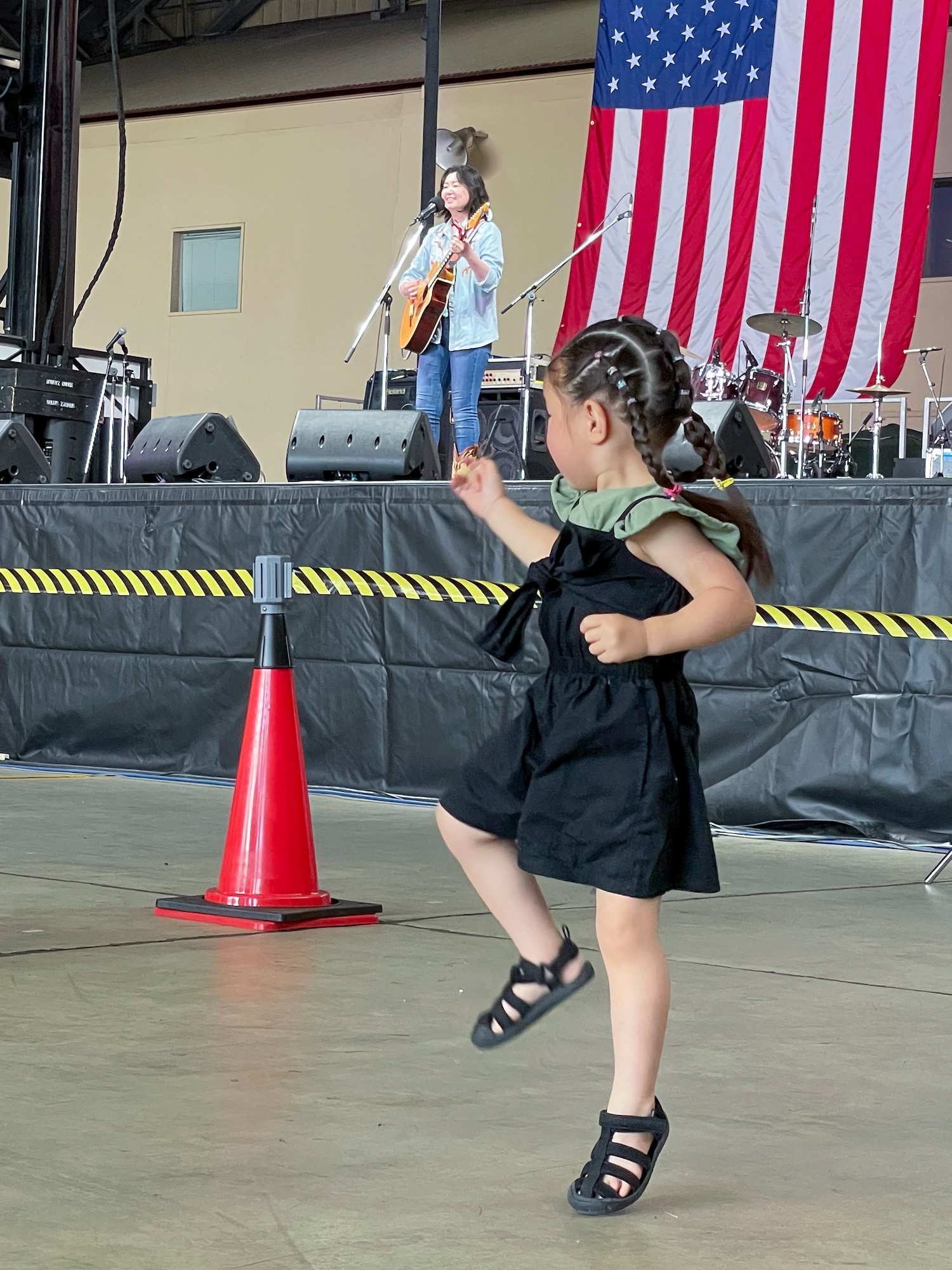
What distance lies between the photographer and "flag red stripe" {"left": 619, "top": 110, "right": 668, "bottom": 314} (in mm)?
14789

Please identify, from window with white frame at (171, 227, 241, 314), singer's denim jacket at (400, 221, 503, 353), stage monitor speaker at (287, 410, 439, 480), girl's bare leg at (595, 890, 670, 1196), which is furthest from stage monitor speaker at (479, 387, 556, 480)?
girl's bare leg at (595, 890, 670, 1196)

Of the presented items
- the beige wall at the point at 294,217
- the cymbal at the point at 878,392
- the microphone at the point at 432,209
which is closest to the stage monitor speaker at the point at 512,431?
the microphone at the point at 432,209

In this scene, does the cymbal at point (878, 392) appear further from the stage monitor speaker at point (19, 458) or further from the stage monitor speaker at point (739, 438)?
the stage monitor speaker at point (19, 458)

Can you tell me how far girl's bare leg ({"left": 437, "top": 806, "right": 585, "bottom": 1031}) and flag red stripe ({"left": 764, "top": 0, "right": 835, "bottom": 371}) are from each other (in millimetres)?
12190

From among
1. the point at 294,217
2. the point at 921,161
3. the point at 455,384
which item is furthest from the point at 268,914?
the point at 294,217

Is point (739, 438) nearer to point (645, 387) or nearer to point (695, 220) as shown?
point (645, 387)

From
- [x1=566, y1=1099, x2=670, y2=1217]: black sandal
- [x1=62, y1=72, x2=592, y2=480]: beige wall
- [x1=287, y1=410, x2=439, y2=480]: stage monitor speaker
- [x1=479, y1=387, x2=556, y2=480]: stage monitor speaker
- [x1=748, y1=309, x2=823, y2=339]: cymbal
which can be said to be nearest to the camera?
[x1=566, y1=1099, x2=670, y2=1217]: black sandal

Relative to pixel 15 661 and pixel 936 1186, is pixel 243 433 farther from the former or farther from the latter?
pixel 936 1186

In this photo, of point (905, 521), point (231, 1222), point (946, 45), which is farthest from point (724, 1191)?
point (946, 45)

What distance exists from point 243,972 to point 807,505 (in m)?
3.28

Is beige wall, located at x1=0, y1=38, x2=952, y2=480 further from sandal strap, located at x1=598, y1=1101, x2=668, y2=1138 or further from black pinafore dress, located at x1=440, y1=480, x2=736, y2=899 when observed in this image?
sandal strap, located at x1=598, y1=1101, x2=668, y2=1138

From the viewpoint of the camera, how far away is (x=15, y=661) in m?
8.46

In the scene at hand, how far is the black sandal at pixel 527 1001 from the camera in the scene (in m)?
2.43

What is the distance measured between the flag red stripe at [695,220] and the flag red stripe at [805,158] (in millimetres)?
742
